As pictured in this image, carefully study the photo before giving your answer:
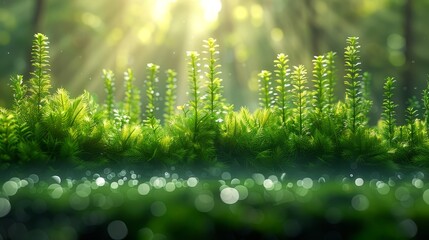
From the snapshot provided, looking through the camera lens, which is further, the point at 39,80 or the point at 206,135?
the point at 39,80

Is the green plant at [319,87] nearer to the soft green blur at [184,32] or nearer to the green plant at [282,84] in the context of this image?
the green plant at [282,84]

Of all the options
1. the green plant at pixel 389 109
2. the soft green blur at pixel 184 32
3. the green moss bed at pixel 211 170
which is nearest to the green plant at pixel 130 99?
the green moss bed at pixel 211 170

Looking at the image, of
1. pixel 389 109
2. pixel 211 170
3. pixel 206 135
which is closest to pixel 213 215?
pixel 211 170

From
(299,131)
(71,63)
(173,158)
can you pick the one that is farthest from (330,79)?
(71,63)

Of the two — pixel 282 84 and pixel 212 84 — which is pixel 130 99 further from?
pixel 282 84

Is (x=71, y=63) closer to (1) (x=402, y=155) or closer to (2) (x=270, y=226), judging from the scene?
(1) (x=402, y=155)

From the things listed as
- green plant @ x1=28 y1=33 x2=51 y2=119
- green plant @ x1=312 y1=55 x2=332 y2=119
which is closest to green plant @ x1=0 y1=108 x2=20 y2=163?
green plant @ x1=28 y1=33 x2=51 y2=119

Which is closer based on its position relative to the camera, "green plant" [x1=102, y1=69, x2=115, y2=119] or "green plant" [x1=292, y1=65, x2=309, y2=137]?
"green plant" [x1=292, y1=65, x2=309, y2=137]

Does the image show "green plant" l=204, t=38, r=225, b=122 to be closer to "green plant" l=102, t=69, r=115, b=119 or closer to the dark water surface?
"green plant" l=102, t=69, r=115, b=119
